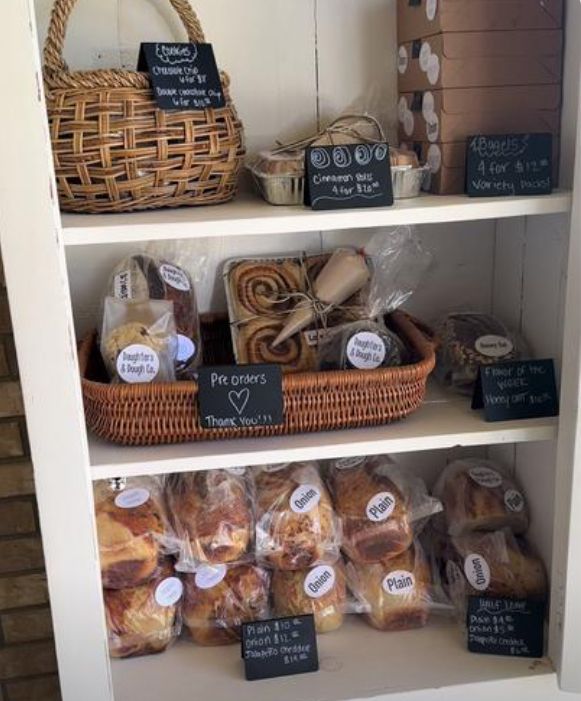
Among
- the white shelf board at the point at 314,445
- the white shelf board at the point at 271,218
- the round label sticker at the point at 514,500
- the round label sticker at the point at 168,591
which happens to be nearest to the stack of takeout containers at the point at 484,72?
the white shelf board at the point at 271,218

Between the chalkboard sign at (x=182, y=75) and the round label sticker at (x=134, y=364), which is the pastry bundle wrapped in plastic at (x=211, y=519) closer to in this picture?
the round label sticker at (x=134, y=364)

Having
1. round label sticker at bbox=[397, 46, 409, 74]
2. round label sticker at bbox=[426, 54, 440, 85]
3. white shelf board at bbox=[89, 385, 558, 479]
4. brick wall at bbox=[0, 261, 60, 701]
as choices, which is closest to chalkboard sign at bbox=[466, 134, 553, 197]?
round label sticker at bbox=[426, 54, 440, 85]

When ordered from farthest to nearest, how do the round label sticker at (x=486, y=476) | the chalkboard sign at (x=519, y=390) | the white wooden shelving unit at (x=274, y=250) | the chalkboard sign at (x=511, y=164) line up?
the round label sticker at (x=486, y=476)
the chalkboard sign at (x=519, y=390)
the chalkboard sign at (x=511, y=164)
the white wooden shelving unit at (x=274, y=250)

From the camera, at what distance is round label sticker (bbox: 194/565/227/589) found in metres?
1.36

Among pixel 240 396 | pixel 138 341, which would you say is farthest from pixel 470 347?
pixel 138 341

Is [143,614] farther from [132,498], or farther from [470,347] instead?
[470,347]

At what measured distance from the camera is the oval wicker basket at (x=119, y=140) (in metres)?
1.10

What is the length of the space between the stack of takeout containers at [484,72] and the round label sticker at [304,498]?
21.7 inches

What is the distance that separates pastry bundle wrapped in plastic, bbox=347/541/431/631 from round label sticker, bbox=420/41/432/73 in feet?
2.78

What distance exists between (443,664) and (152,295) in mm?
808

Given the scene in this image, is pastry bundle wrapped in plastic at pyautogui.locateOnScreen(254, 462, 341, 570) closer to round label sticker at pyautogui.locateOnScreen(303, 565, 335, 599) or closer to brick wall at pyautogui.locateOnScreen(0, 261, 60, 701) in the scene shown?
round label sticker at pyautogui.locateOnScreen(303, 565, 335, 599)

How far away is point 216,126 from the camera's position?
3.81 feet

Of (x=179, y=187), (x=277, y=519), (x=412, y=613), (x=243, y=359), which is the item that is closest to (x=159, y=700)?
(x=277, y=519)

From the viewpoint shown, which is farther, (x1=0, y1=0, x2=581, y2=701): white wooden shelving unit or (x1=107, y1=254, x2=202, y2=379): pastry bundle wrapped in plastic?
(x1=107, y1=254, x2=202, y2=379): pastry bundle wrapped in plastic
